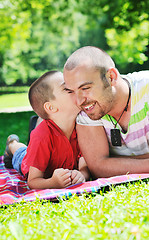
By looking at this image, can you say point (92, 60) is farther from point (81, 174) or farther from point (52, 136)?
point (81, 174)

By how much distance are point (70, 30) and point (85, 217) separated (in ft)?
70.6

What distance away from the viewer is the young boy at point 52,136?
9.51ft

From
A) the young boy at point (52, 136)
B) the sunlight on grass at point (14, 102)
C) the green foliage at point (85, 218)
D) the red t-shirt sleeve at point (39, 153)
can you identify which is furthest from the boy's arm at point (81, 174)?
the sunlight on grass at point (14, 102)

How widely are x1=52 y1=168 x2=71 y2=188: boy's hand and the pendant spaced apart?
538 millimetres

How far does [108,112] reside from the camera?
282cm

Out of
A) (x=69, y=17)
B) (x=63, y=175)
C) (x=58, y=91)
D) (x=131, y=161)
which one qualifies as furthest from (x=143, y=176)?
(x=69, y=17)

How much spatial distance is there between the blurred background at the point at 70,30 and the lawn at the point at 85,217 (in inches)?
362

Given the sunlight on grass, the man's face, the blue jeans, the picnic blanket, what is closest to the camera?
the picnic blanket

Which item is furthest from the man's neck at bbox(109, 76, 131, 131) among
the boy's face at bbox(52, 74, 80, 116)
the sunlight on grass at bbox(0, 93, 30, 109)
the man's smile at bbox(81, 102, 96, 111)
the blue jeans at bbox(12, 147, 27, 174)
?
the sunlight on grass at bbox(0, 93, 30, 109)

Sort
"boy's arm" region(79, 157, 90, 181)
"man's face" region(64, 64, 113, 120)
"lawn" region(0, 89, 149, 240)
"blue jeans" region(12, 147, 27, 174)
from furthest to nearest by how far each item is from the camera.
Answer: "blue jeans" region(12, 147, 27, 174) < "boy's arm" region(79, 157, 90, 181) < "man's face" region(64, 64, 113, 120) < "lawn" region(0, 89, 149, 240)

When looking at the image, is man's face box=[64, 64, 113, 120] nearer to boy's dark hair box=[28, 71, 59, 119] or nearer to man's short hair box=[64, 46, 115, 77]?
man's short hair box=[64, 46, 115, 77]

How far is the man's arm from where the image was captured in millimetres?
2781

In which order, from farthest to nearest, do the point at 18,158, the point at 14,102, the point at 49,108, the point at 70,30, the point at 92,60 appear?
the point at 70,30 < the point at 14,102 < the point at 18,158 < the point at 49,108 < the point at 92,60

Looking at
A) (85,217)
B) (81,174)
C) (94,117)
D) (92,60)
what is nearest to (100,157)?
(81,174)
